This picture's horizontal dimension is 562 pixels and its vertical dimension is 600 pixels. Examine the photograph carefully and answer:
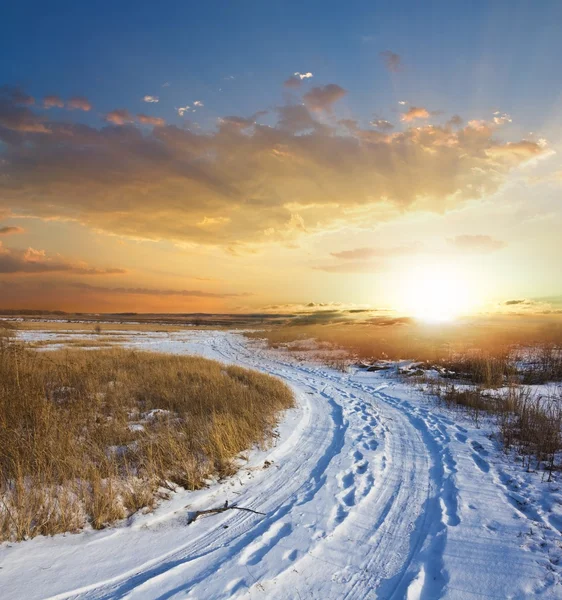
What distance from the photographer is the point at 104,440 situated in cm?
647

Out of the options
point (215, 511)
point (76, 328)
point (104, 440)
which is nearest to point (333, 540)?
point (215, 511)

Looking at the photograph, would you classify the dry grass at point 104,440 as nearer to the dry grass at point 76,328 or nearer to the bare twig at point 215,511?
the bare twig at point 215,511

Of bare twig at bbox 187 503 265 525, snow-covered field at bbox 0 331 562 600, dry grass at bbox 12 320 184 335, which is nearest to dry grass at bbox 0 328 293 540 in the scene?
snow-covered field at bbox 0 331 562 600

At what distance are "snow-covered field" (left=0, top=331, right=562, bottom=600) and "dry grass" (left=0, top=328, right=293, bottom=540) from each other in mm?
341

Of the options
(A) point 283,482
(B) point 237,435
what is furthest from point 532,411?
(B) point 237,435

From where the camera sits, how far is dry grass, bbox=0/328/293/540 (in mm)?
4238

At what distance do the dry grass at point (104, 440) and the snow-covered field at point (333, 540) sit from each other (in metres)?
0.34

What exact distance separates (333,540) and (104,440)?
4.64 meters

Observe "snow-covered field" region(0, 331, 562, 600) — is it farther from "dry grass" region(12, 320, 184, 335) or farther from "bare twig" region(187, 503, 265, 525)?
"dry grass" region(12, 320, 184, 335)

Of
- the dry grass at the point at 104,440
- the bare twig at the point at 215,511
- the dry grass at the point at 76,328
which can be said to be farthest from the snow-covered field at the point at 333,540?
the dry grass at the point at 76,328

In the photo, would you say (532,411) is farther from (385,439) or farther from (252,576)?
(252,576)

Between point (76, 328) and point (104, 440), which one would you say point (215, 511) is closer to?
point (104, 440)

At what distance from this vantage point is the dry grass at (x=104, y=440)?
4.24 m

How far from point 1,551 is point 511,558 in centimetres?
528
